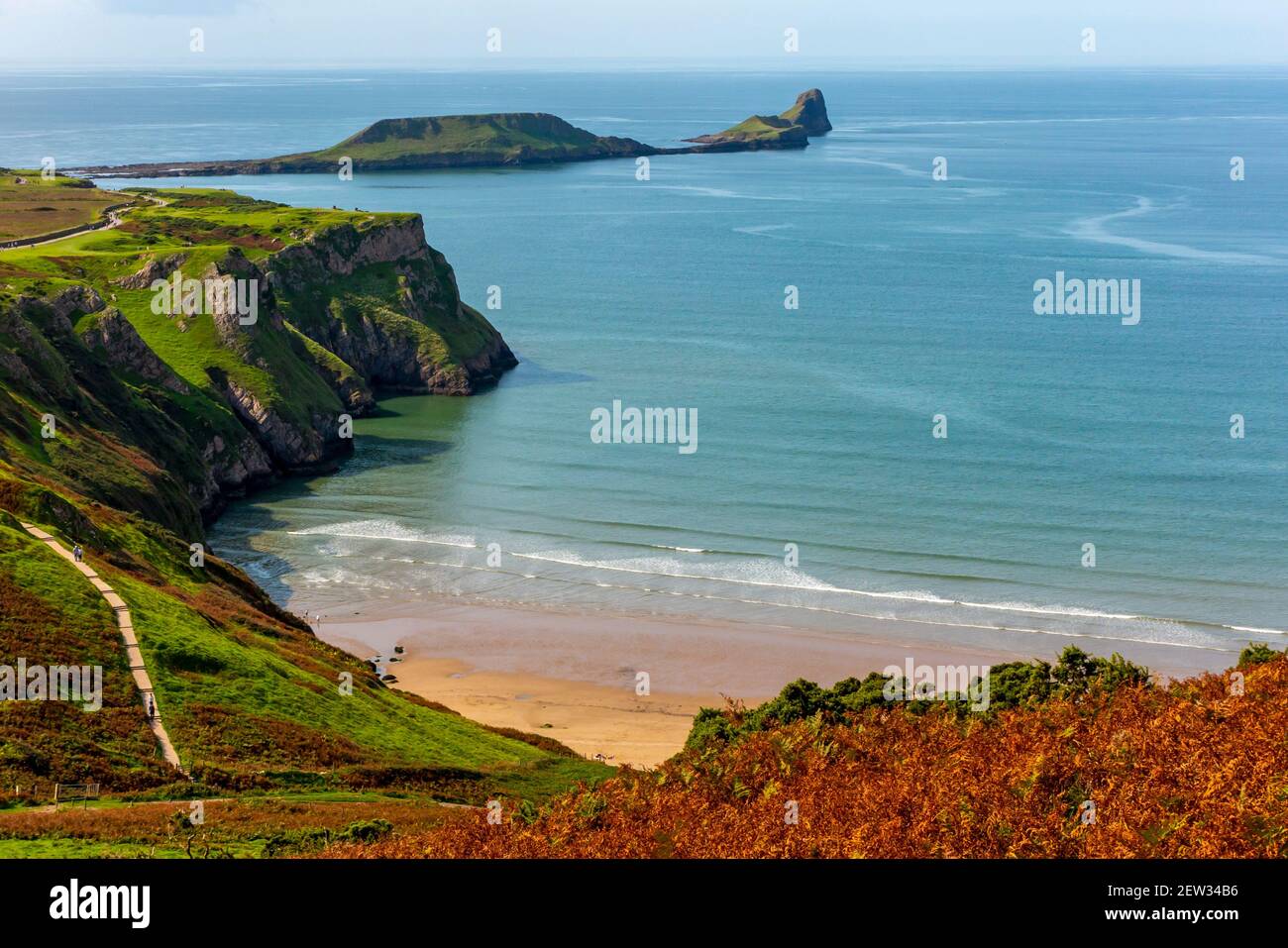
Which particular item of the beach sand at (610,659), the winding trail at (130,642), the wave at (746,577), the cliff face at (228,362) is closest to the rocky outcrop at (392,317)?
the cliff face at (228,362)

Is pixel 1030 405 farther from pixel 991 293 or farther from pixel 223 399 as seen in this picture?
pixel 223 399

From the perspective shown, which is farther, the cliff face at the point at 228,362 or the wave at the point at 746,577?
the cliff face at the point at 228,362

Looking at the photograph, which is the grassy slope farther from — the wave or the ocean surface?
the wave

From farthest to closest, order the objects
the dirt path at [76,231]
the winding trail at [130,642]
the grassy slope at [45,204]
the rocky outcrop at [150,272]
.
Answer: the grassy slope at [45,204]
the dirt path at [76,231]
the rocky outcrop at [150,272]
the winding trail at [130,642]

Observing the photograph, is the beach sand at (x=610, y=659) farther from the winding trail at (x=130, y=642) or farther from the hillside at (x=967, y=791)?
the hillside at (x=967, y=791)

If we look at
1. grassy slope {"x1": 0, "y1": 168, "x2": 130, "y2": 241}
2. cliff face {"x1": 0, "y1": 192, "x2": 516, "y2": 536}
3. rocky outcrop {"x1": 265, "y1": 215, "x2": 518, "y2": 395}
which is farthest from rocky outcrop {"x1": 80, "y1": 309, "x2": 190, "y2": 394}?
grassy slope {"x1": 0, "y1": 168, "x2": 130, "y2": 241}

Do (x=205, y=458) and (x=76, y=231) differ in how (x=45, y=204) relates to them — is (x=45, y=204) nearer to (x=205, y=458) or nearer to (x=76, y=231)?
(x=76, y=231)
